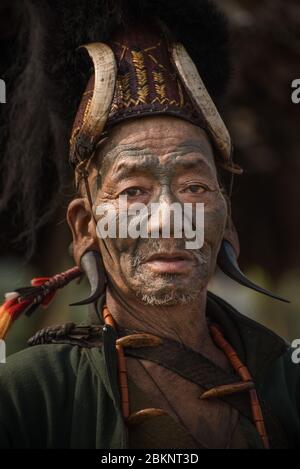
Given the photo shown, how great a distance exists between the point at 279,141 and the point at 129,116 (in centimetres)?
244

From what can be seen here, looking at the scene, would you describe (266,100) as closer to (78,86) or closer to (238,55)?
(238,55)

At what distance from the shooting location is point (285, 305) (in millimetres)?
6145

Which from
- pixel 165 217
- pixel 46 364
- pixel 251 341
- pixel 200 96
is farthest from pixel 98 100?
pixel 251 341

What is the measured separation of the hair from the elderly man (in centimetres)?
7

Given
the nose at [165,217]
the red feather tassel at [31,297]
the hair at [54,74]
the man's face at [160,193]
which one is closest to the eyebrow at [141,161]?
the man's face at [160,193]

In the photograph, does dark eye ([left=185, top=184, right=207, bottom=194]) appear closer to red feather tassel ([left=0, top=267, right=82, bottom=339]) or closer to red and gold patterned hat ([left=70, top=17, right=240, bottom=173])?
red and gold patterned hat ([left=70, top=17, right=240, bottom=173])

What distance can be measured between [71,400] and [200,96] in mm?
1232

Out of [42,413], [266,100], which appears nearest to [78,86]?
[42,413]

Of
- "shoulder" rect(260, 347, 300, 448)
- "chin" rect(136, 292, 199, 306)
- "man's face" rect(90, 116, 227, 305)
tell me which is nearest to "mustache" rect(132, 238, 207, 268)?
"man's face" rect(90, 116, 227, 305)

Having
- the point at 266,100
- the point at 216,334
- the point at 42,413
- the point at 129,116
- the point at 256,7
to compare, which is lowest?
the point at 42,413

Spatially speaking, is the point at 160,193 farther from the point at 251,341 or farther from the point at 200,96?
the point at 251,341

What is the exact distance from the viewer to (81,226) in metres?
3.78

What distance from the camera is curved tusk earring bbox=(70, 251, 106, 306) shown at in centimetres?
359

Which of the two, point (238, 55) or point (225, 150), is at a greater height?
point (238, 55)
